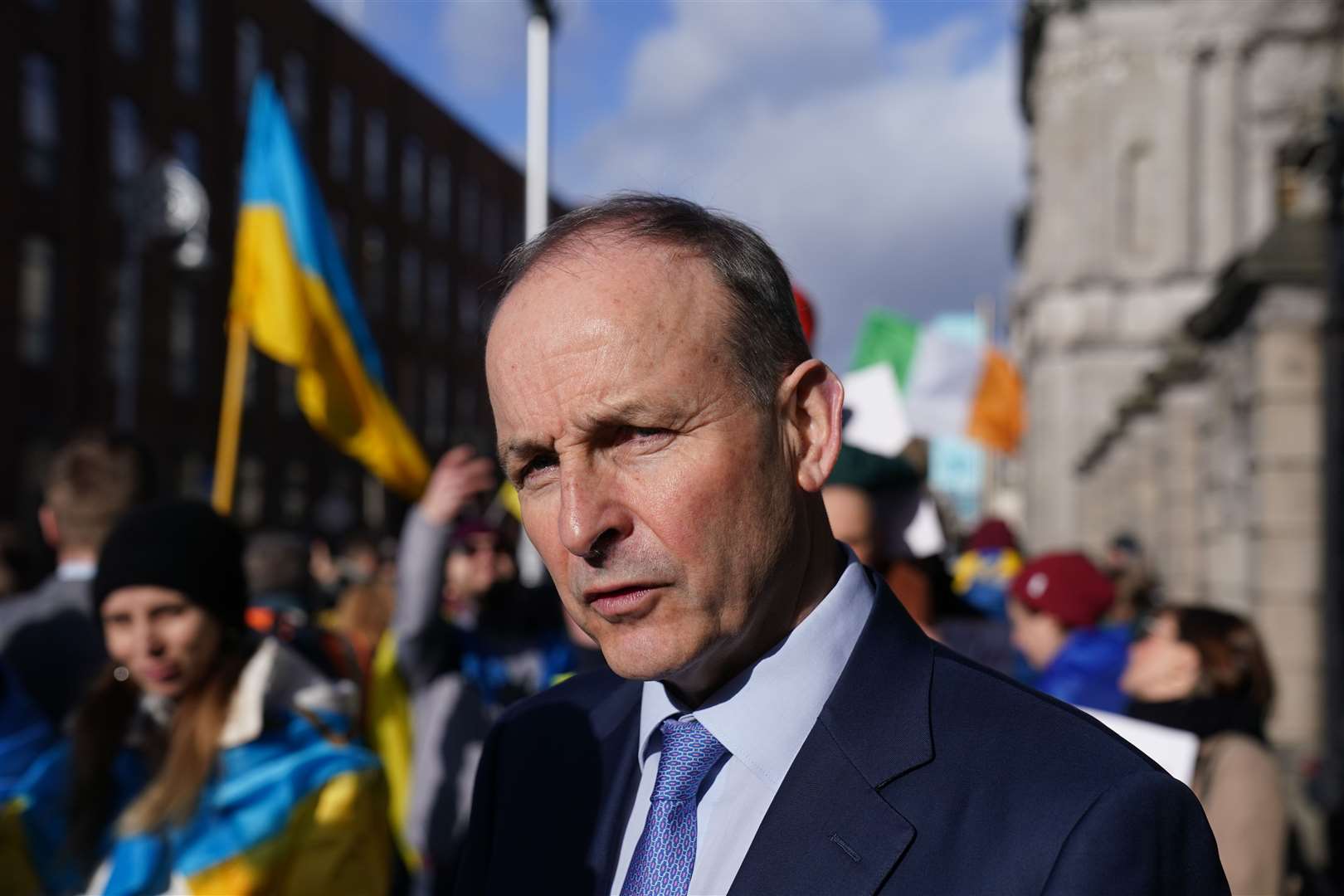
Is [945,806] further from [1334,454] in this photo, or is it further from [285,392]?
[285,392]

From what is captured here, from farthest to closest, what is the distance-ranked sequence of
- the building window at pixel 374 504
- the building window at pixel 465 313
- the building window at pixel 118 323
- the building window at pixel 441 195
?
the building window at pixel 465 313 < the building window at pixel 441 195 < the building window at pixel 374 504 < the building window at pixel 118 323

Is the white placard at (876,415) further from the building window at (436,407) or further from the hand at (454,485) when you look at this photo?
the building window at (436,407)

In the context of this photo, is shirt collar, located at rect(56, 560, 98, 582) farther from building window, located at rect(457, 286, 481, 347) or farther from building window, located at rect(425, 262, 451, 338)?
building window, located at rect(457, 286, 481, 347)

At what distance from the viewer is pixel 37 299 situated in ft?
85.8

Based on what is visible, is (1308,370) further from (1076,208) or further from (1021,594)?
(1076,208)

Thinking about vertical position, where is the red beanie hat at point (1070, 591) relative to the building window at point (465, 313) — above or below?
below

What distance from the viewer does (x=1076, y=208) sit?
34719mm

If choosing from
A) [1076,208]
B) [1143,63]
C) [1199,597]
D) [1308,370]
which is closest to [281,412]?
[1076,208]

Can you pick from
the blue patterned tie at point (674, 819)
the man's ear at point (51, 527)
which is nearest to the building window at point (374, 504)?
the man's ear at point (51, 527)

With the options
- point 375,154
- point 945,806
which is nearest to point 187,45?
point 375,154

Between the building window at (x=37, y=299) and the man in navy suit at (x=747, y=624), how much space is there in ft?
87.2

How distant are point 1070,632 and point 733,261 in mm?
A: 4653

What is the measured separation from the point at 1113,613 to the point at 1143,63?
2726 cm

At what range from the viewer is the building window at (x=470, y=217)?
51.6 metres
